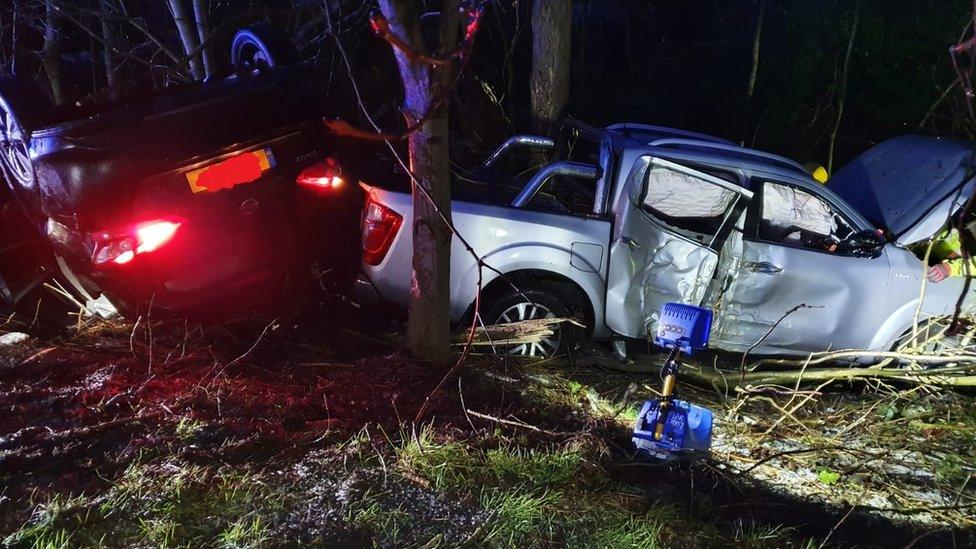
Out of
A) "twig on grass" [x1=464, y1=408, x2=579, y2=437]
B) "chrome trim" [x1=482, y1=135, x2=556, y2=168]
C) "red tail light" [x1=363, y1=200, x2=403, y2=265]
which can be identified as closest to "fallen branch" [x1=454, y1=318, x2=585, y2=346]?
"red tail light" [x1=363, y1=200, x2=403, y2=265]

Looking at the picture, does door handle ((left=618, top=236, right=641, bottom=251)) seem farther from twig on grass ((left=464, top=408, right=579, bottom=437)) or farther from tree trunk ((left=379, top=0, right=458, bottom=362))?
twig on grass ((left=464, top=408, right=579, bottom=437))

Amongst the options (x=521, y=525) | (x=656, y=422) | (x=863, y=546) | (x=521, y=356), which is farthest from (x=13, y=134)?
(x=863, y=546)

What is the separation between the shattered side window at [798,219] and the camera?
4492 millimetres

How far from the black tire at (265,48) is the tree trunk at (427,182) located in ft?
8.20

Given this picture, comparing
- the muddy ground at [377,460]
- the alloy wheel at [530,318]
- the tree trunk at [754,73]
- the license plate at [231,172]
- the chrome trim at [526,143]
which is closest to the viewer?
the muddy ground at [377,460]

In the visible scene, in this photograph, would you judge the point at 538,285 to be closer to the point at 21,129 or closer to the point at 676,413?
the point at 676,413

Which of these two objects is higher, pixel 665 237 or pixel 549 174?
pixel 549 174

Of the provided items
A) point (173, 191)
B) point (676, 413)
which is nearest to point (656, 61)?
point (173, 191)

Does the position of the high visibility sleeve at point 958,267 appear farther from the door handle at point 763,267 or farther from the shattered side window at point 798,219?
the door handle at point 763,267

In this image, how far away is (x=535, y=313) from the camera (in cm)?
462

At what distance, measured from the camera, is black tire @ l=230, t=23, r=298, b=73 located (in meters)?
5.49

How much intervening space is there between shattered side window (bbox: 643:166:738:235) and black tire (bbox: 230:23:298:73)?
129 inches

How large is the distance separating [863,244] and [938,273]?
0.60 m

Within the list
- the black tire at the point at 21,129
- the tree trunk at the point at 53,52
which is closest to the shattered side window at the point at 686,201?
the black tire at the point at 21,129
